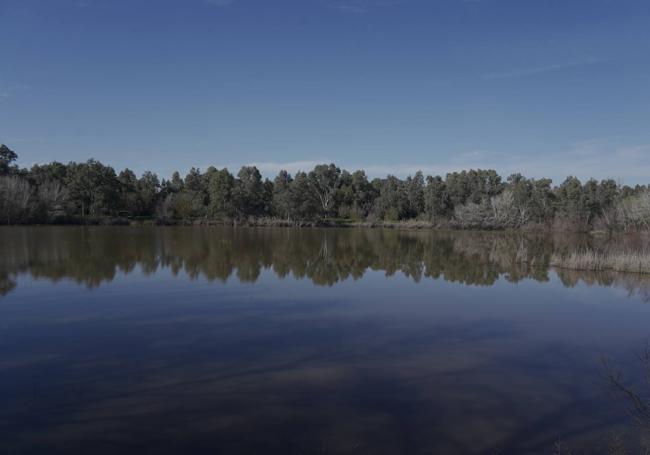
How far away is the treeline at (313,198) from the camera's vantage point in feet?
157

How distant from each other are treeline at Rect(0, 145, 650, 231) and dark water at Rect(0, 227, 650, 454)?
37572 millimetres

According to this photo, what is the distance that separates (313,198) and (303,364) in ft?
169

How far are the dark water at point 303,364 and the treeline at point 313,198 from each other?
123 feet

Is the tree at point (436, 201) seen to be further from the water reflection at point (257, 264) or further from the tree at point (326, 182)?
the water reflection at point (257, 264)

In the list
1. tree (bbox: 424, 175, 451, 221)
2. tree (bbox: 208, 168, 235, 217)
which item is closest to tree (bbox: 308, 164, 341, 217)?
tree (bbox: 424, 175, 451, 221)

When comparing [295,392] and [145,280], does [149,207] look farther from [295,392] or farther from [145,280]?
[295,392]

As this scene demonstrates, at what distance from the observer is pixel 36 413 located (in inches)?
199

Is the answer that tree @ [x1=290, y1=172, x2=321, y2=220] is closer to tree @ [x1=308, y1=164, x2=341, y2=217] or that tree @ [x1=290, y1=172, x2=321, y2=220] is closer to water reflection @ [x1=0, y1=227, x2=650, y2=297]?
tree @ [x1=308, y1=164, x2=341, y2=217]

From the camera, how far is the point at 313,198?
58.2 metres

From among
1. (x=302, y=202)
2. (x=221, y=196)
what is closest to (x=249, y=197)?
(x=221, y=196)

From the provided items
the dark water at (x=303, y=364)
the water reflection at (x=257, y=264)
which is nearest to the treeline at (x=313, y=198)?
the water reflection at (x=257, y=264)

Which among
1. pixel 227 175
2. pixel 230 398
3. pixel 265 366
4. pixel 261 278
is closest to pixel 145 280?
pixel 261 278

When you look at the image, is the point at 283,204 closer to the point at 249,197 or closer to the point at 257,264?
the point at 249,197

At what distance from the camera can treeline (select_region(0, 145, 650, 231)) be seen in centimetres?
4784
